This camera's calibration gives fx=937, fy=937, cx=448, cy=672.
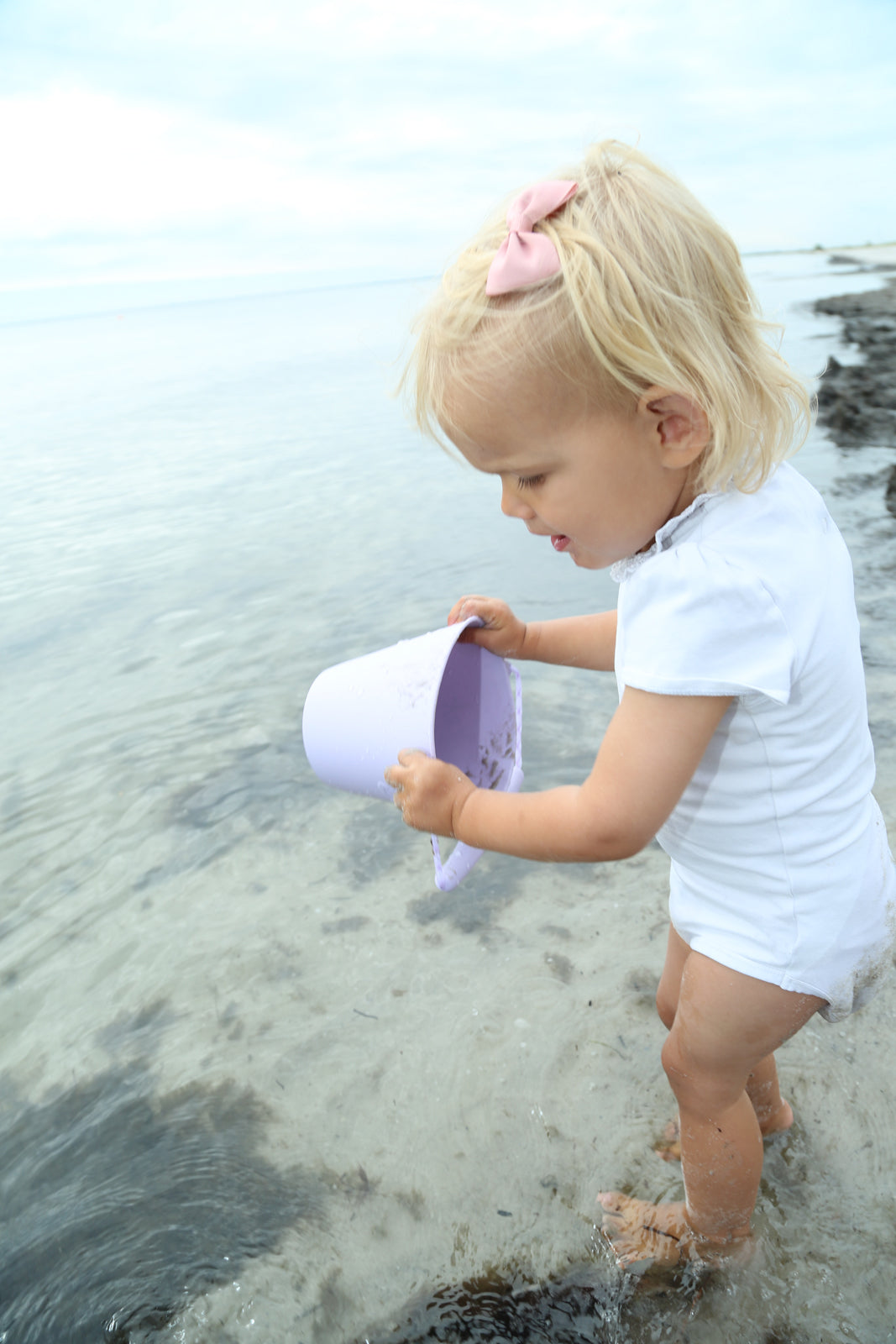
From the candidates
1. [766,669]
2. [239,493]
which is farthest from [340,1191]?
[239,493]

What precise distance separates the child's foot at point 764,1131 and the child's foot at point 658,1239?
13cm

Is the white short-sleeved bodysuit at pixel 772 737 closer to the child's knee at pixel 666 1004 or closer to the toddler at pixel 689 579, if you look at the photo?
the toddler at pixel 689 579

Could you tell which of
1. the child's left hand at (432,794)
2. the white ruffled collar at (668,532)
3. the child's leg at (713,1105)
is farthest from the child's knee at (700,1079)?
the white ruffled collar at (668,532)

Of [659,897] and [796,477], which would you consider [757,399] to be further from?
[659,897]

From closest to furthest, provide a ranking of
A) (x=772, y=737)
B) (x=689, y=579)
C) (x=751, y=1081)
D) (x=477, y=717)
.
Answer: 1. (x=689, y=579)
2. (x=772, y=737)
3. (x=751, y=1081)
4. (x=477, y=717)

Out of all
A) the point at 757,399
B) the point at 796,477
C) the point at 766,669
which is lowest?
the point at 766,669

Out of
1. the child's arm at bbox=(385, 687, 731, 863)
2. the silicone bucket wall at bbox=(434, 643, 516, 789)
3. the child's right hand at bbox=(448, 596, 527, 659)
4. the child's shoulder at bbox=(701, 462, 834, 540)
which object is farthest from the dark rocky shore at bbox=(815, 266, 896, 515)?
the child's arm at bbox=(385, 687, 731, 863)

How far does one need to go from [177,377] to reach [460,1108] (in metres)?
15.7

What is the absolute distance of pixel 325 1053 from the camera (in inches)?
83.1

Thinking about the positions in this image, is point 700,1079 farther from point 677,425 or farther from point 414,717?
point 677,425

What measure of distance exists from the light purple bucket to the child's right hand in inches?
0.9

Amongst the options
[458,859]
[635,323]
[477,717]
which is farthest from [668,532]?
[477,717]

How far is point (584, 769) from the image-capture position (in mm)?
3037

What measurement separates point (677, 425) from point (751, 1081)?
124 centimetres
